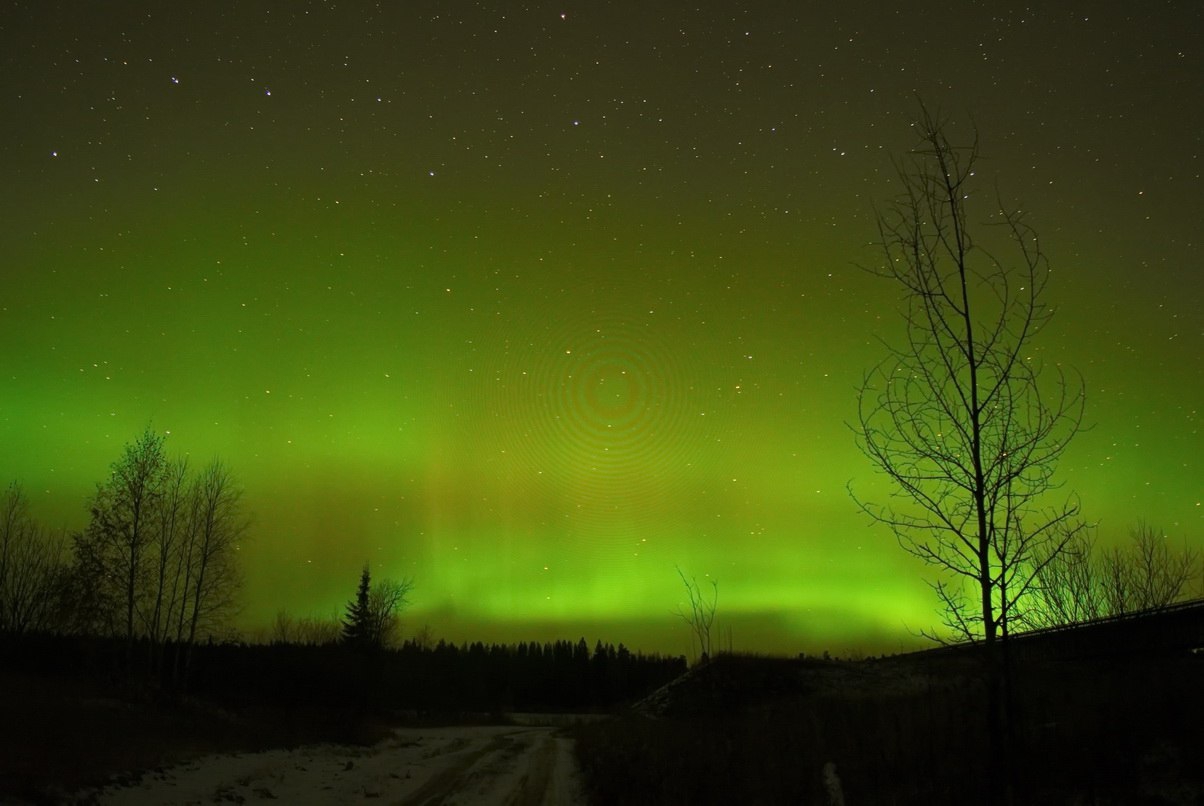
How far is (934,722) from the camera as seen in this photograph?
13.6 m

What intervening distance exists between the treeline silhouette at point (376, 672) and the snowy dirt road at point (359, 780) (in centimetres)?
1622

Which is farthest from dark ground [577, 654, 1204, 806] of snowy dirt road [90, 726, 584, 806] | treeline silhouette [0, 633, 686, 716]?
treeline silhouette [0, 633, 686, 716]

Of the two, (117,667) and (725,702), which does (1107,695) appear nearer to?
(725,702)

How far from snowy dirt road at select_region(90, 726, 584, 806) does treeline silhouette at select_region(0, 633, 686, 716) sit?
16219 mm

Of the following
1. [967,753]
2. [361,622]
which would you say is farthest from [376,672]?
[967,753]

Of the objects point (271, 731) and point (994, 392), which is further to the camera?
point (271, 731)

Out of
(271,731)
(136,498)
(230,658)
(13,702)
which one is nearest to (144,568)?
(136,498)

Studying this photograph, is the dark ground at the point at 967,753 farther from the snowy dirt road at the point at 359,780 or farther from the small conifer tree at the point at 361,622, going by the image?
the small conifer tree at the point at 361,622

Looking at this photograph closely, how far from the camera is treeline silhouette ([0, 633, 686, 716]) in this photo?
41156 mm

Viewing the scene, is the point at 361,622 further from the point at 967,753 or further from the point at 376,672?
the point at 967,753

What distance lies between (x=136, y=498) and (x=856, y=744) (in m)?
40.0

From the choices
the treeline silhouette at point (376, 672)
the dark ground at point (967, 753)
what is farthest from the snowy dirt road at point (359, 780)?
the treeline silhouette at point (376, 672)

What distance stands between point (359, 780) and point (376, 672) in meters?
44.9

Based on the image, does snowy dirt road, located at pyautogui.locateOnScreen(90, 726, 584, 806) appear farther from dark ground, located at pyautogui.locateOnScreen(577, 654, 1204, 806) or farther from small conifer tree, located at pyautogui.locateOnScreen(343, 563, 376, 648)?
small conifer tree, located at pyautogui.locateOnScreen(343, 563, 376, 648)
